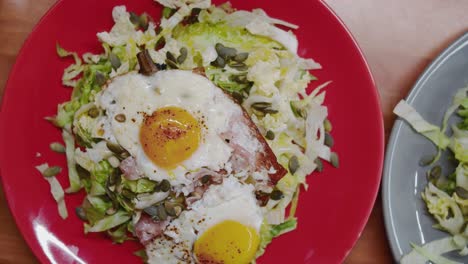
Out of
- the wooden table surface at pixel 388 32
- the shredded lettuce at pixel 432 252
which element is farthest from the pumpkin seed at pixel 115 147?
the shredded lettuce at pixel 432 252

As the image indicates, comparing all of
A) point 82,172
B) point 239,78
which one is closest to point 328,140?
point 239,78

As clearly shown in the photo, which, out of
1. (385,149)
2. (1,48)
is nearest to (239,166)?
(385,149)

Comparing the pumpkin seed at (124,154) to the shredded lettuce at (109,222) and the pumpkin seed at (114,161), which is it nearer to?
the pumpkin seed at (114,161)

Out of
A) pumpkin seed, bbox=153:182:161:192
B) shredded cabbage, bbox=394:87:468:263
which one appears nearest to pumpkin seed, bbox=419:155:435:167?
shredded cabbage, bbox=394:87:468:263

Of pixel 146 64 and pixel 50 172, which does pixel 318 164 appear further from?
pixel 50 172

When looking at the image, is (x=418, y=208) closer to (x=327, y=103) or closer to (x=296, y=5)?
(x=327, y=103)

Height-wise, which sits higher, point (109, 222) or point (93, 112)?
point (93, 112)

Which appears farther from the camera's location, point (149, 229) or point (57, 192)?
point (57, 192)
